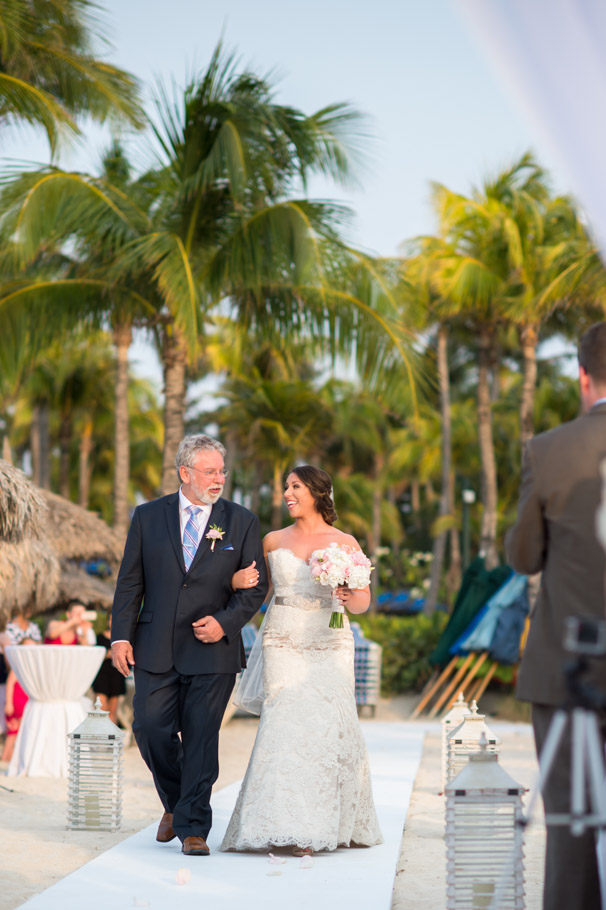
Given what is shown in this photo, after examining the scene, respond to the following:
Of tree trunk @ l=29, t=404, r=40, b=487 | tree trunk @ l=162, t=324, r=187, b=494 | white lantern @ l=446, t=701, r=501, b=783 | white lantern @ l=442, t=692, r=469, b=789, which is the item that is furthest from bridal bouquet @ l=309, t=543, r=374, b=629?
tree trunk @ l=29, t=404, r=40, b=487

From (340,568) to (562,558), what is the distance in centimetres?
245

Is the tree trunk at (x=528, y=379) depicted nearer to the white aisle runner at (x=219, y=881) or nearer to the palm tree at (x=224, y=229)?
A: the palm tree at (x=224, y=229)

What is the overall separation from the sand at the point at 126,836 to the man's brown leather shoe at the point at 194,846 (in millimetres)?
620

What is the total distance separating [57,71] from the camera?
47.9 feet

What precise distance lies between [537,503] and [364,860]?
287 cm

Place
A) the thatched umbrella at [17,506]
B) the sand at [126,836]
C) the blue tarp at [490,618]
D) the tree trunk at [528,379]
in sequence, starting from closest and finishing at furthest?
the sand at [126,836]
the thatched umbrella at [17,506]
the blue tarp at [490,618]
the tree trunk at [528,379]

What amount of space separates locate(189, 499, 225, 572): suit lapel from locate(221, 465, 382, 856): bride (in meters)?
0.25

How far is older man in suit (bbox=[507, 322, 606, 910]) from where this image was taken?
10.8 ft

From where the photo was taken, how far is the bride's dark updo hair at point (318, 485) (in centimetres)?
618

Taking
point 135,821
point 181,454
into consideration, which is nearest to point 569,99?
point 181,454

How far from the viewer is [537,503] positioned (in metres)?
3.44

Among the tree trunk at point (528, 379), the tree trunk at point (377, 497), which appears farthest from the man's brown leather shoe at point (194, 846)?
the tree trunk at point (377, 497)

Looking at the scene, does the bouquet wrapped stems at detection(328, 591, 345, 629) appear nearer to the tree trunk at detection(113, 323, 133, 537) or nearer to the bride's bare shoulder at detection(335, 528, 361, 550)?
the bride's bare shoulder at detection(335, 528, 361, 550)

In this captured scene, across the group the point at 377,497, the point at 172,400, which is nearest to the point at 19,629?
the point at 172,400
